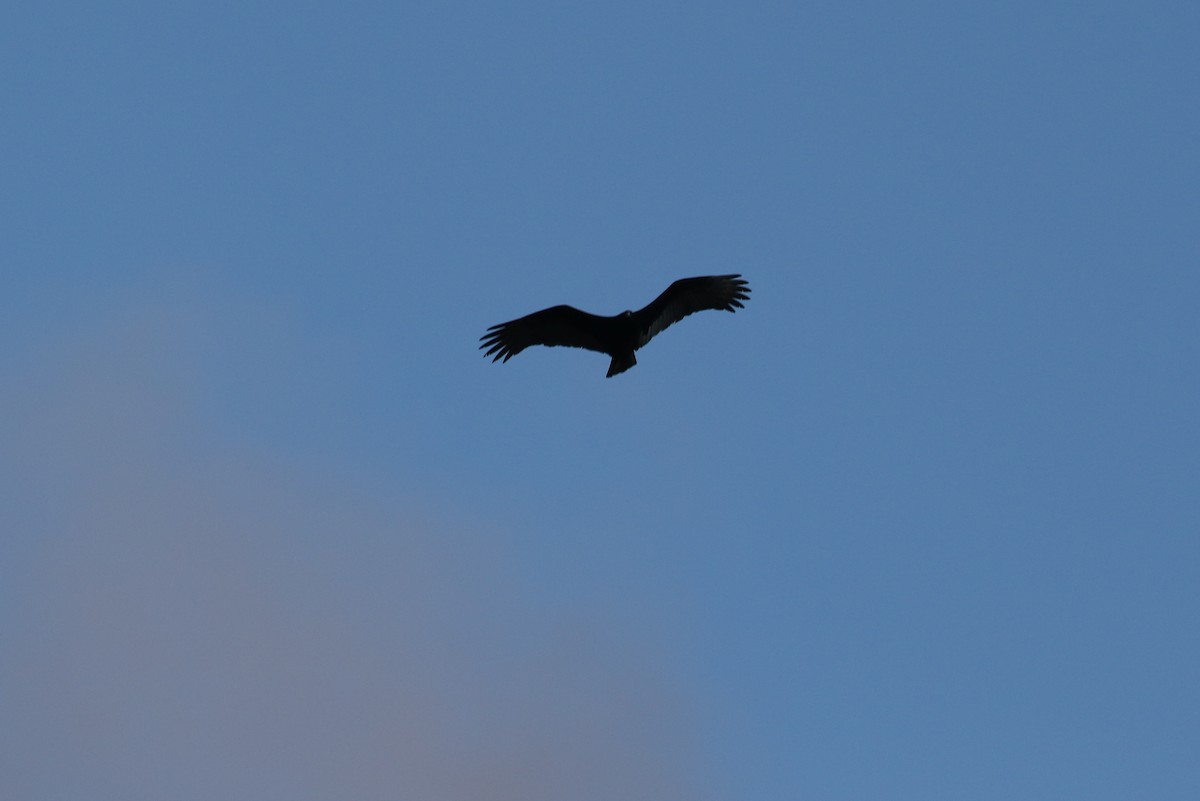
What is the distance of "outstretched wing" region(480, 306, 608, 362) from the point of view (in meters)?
31.0

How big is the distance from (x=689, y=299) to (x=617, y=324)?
1.77 meters

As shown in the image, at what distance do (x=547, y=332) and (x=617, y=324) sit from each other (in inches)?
69.9

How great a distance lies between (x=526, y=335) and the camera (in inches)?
1244

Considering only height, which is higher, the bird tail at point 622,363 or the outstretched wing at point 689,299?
the outstretched wing at point 689,299

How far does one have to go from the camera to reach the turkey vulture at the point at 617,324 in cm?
3077

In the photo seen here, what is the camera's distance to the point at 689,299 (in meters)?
31.3

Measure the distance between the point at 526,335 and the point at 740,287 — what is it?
4426 millimetres

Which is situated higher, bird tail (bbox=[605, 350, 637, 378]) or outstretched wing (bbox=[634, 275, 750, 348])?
outstretched wing (bbox=[634, 275, 750, 348])

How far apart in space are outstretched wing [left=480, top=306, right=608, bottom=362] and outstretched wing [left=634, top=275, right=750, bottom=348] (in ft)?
3.34

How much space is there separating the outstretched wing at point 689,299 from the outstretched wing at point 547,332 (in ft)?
3.34

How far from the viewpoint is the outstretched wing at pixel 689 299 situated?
102 feet

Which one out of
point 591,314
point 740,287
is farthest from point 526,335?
point 740,287

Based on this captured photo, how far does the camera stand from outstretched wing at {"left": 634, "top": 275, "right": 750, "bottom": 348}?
31.0m

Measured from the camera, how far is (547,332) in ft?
104
